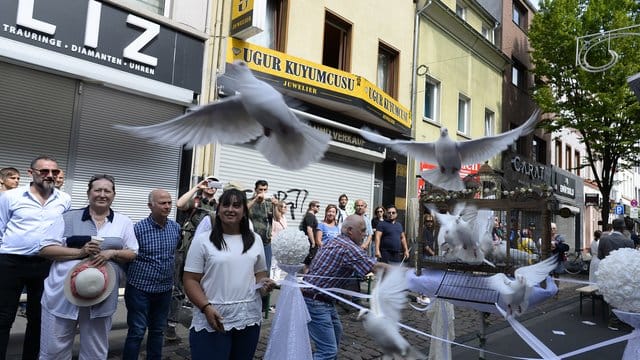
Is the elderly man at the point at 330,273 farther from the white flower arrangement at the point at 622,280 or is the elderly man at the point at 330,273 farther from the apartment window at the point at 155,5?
the apartment window at the point at 155,5

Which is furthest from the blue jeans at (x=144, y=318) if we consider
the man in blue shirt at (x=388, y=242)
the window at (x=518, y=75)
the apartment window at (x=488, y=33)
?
the window at (x=518, y=75)

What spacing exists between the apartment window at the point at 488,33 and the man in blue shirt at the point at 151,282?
16734 millimetres

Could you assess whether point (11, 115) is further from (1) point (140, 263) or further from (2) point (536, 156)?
(2) point (536, 156)

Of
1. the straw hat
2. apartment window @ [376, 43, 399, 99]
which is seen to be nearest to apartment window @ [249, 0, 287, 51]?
apartment window @ [376, 43, 399, 99]

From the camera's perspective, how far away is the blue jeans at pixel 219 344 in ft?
8.68

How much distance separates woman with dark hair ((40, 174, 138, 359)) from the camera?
3.18 meters

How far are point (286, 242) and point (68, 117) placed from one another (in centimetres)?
537

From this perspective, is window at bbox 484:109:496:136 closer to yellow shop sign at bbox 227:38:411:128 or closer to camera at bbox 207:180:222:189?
yellow shop sign at bbox 227:38:411:128

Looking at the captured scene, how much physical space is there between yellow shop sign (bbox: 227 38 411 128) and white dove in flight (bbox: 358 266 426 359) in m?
6.84

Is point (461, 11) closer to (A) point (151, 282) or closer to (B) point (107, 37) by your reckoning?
(B) point (107, 37)

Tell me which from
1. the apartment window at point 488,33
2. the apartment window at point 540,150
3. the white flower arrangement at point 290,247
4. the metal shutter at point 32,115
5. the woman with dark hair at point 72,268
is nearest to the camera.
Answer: the white flower arrangement at point 290,247

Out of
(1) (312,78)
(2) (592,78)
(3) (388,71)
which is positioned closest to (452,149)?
(1) (312,78)

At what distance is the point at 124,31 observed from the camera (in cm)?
711

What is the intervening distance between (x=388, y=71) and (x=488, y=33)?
7.45 metres
